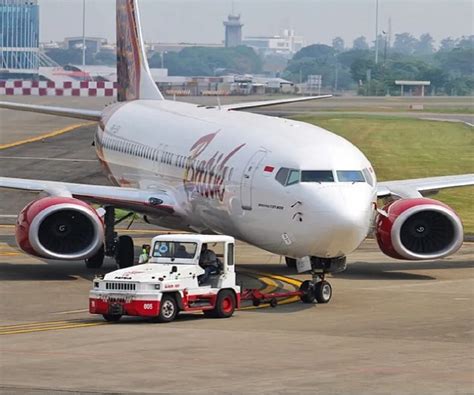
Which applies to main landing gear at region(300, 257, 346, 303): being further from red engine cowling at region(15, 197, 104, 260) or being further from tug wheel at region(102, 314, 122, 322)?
red engine cowling at region(15, 197, 104, 260)

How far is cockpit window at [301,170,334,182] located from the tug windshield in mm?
3106

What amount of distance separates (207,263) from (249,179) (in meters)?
3.64

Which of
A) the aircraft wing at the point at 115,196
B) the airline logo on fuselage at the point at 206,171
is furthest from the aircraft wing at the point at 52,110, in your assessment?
the airline logo on fuselage at the point at 206,171

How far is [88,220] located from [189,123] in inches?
248

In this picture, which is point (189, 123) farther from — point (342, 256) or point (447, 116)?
point (447, 116)

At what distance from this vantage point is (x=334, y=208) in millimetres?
35344

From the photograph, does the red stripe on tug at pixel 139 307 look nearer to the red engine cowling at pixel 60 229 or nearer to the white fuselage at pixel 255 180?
the white fuselage at pixel 255 180

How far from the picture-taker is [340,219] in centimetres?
3519

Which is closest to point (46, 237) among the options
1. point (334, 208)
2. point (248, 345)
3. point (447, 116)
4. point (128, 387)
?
point (334, 208)

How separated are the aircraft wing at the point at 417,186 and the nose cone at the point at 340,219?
851cm

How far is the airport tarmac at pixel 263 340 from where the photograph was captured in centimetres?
2534

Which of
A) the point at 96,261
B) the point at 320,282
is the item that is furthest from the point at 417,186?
the point at 320,282

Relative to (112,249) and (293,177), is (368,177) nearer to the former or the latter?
(293,177)

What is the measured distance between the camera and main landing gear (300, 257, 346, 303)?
36.9 meters
